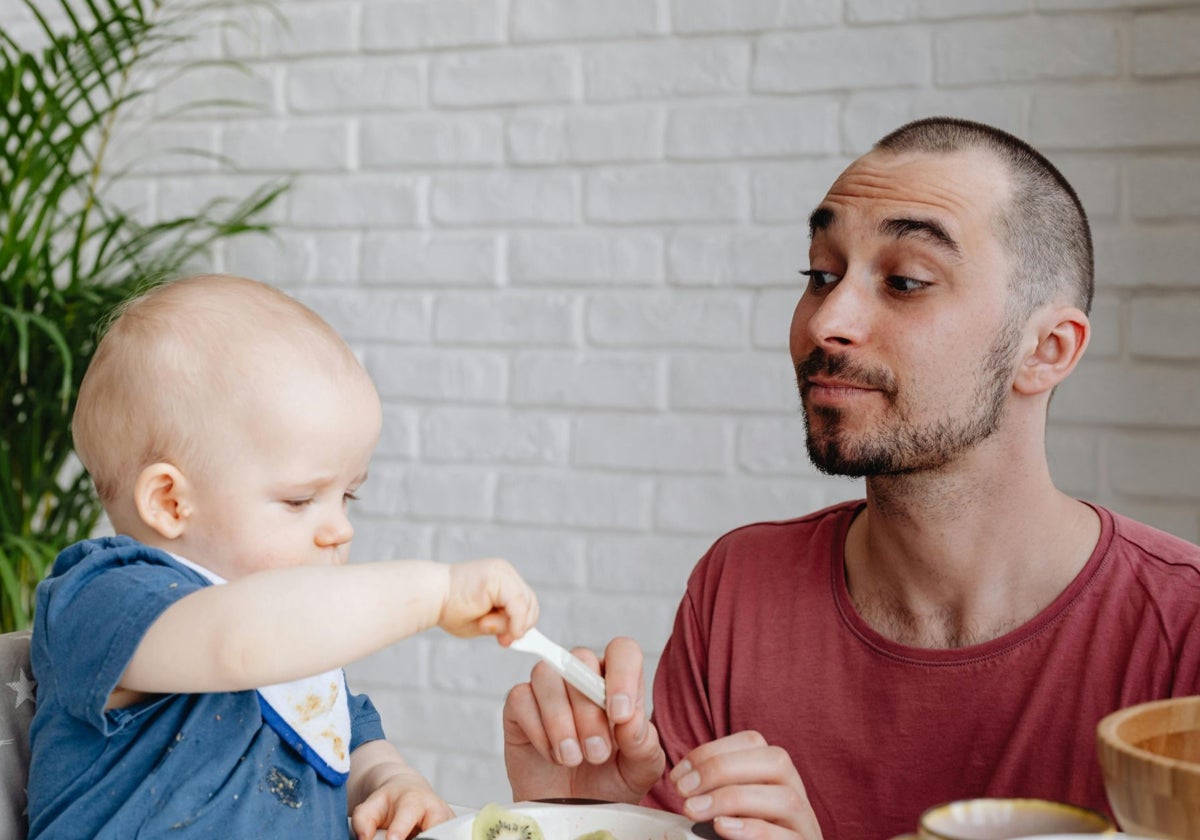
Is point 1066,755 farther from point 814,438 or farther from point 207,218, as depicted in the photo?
point 207,218

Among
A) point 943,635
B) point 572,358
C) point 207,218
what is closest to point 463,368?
point 572,358

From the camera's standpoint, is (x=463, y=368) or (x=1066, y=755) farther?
(x=463, y=368)

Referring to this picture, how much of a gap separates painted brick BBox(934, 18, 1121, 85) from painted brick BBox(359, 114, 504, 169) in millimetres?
800

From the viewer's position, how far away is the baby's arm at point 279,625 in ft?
2.73

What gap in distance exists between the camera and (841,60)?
214cm

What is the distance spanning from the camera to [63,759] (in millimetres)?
919

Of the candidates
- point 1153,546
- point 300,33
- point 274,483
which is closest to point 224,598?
point 274,483

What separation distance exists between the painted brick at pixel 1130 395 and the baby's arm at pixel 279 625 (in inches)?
55.6

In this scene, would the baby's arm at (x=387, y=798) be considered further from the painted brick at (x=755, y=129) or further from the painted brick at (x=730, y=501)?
the painted brick at (x=755, y=129)

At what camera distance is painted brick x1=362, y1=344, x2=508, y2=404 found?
2391 millimetres

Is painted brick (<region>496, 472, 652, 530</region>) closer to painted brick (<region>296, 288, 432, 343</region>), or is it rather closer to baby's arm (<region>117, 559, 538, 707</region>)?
painted brick (<region>296, 288, 432, 343</region>)

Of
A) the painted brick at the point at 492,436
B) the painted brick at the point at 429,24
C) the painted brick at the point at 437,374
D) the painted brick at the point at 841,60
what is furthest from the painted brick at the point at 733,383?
the painted brick at the point at 429,24

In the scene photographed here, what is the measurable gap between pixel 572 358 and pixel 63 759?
4.91 feet

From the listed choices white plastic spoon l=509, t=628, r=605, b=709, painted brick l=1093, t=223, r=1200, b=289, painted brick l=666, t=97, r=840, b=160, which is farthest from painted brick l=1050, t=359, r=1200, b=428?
white plastic spoon l=509, t=628, r=605, b=709
